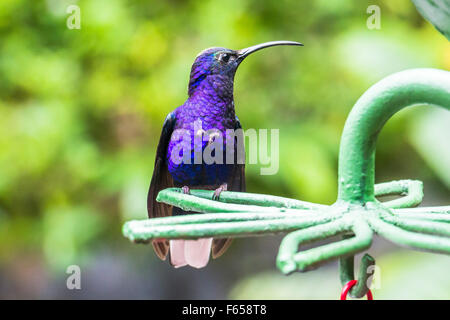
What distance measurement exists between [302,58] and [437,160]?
102cm

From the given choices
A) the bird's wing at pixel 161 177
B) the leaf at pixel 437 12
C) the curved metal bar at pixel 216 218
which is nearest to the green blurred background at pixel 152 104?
the bird's wing at pixel 161 177

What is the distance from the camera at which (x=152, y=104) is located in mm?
3203

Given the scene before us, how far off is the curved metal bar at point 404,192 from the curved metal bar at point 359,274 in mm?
199

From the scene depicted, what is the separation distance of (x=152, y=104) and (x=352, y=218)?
2393 millimetres

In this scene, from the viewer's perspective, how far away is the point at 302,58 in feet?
11.9

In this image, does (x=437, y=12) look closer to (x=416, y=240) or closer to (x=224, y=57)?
(x=416, y=240)

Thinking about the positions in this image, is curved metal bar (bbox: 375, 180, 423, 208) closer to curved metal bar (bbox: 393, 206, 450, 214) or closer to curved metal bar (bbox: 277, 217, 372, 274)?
curved metal bar (bbox: 393, 206, 450, 214)

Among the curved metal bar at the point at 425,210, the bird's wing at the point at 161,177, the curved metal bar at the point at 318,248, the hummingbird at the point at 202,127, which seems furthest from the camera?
the hummingbird at the point at 202,127

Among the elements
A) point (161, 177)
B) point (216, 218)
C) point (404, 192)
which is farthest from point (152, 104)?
point (216, 218)

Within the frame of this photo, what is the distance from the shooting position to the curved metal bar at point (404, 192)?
1.18 m

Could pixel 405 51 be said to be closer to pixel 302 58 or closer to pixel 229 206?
pixel 302 58

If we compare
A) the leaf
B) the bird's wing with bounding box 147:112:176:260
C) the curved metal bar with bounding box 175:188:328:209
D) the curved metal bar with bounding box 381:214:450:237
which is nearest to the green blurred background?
the bird's wing with bounding box 147:112:176:260

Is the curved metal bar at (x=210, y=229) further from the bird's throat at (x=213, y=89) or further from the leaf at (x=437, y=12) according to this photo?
the bird's throat at (x=213, y=89)

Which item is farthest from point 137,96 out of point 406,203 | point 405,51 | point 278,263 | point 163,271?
point 278,263
